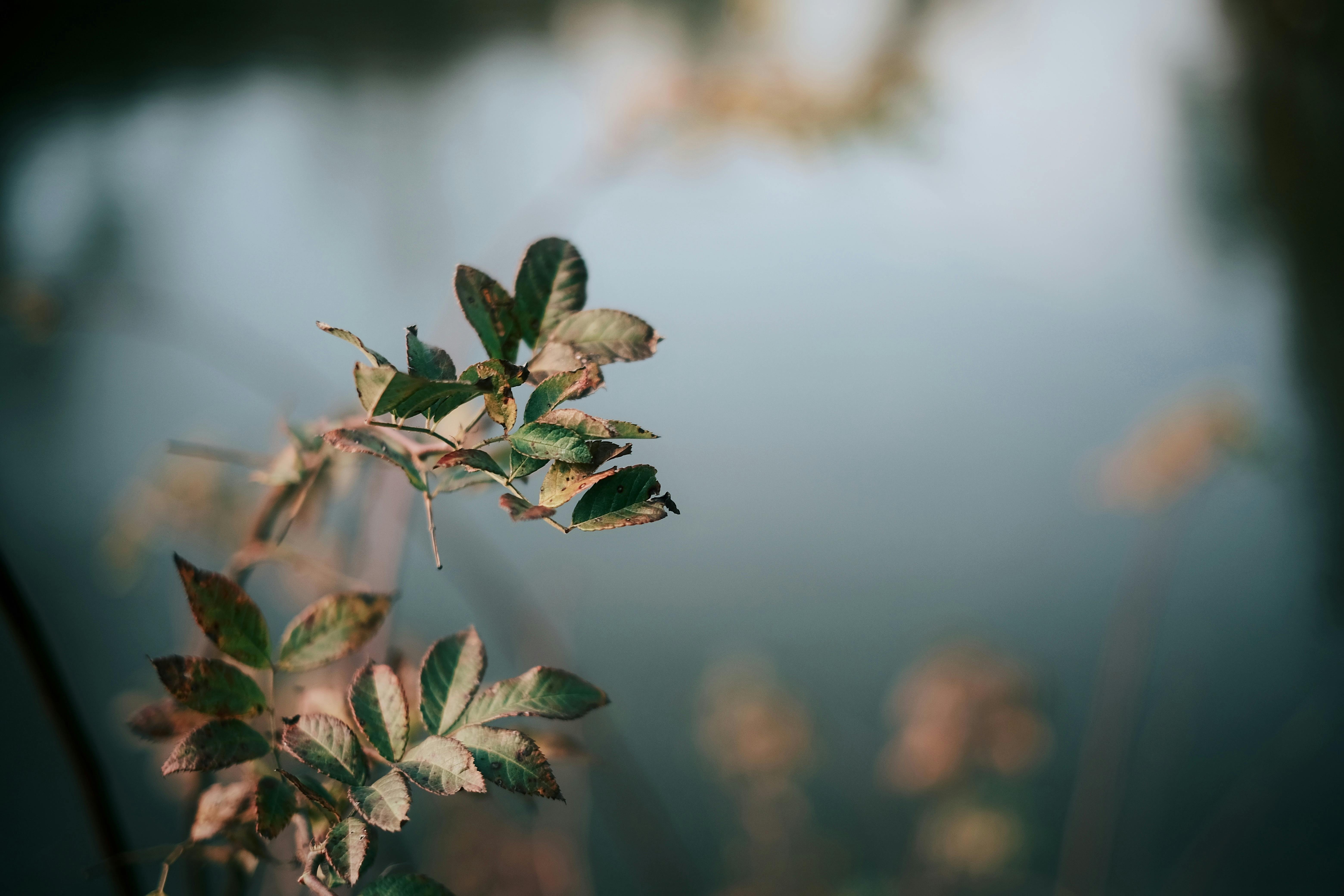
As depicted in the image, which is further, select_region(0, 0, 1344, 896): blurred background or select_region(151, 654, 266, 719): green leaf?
select_region(0, 0, 1344, 896): blurred background

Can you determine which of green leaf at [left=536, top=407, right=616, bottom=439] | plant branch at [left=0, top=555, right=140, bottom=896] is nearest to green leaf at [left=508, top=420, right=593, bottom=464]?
green leaf at [left=536, top=407, right=616, bottom=439]

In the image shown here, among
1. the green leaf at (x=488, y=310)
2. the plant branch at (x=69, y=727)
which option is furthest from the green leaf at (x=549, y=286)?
the plant branch at (x=69, y=727)

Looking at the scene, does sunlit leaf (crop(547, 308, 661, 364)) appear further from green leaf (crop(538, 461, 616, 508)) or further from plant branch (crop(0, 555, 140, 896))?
plant branch (crop(0, 555, 140, 896))

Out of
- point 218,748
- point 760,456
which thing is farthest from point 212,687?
point 760,456

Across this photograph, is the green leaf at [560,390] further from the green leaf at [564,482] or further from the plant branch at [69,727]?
the plant branch at [69,727]

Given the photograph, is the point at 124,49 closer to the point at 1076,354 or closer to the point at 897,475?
the point at 897,475

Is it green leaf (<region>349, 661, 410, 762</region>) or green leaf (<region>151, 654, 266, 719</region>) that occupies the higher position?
green leaf (<region>349, 661, 410, 762</region>)

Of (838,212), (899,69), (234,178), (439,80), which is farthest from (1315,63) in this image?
(234,178)
